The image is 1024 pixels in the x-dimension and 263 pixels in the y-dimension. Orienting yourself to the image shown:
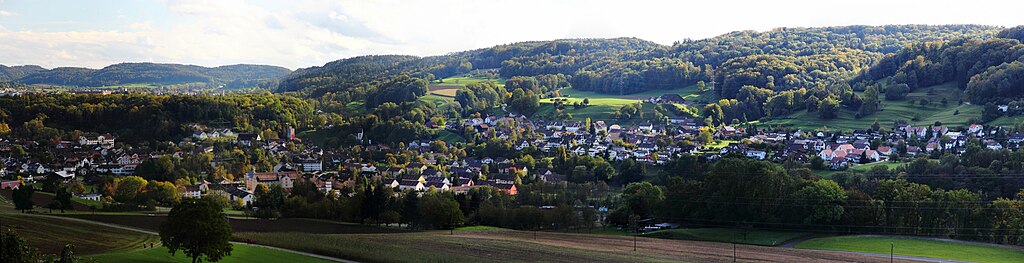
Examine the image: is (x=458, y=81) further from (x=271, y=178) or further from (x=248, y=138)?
(x=271, y=178)

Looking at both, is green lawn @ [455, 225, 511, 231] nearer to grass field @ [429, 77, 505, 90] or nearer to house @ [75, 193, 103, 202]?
house @ [75, 193, 103, 202]

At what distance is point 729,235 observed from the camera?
1571 inches

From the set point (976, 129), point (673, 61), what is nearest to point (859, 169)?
point (976, 129)

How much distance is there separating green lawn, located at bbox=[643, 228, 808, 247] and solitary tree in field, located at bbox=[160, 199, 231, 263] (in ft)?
70.9

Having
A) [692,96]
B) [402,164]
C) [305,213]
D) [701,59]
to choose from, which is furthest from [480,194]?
[701,59]

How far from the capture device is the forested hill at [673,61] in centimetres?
11919

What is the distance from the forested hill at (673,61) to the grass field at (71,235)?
284 ft

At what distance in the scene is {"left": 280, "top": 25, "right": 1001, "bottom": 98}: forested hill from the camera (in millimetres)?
119188

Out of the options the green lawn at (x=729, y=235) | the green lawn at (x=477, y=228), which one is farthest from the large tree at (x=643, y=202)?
the green lawn at (x=477, y=228)

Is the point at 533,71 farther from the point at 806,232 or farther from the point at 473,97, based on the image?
the point at 806,232

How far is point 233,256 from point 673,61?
11451cm

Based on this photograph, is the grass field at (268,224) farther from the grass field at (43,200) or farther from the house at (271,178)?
the house at (271,178)

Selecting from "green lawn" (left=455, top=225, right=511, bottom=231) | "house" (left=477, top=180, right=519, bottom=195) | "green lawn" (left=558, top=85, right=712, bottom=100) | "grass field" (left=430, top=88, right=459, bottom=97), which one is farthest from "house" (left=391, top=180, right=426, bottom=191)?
"green lawn" (left=558, top=85, right=712, bottom=100)

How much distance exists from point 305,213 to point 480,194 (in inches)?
437
